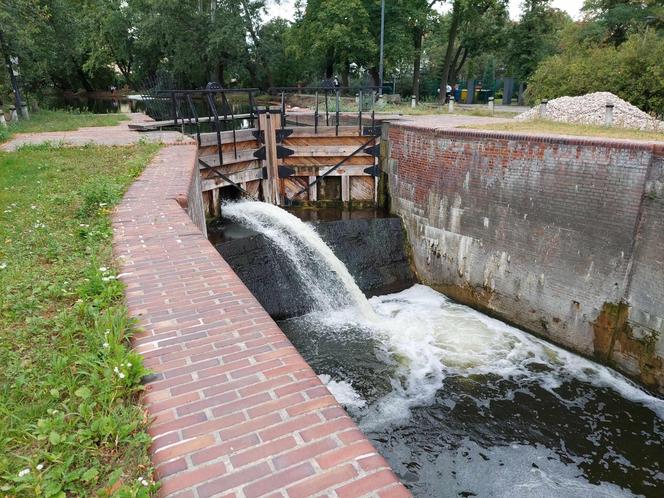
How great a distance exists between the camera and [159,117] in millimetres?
14086

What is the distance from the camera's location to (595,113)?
43.2 feet

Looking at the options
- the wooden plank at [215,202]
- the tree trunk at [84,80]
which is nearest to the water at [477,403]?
the wooden plank at [215,202]

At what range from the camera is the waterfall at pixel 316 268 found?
923 centimetres

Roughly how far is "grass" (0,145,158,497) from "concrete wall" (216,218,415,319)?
156 inches

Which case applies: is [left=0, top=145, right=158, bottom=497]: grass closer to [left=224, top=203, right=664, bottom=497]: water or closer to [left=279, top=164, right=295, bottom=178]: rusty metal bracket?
[left=224, top=203, right=664, bottom=497]: water

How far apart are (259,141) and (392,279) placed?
468 cm

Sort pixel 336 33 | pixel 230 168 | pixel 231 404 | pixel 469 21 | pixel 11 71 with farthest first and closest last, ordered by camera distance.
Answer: pixel 469 21, pixel 336 33, pixel 11 71, pixel 230 168, pixel 231 404

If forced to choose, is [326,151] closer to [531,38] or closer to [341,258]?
[341,258]

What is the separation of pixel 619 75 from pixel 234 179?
12.8 meters

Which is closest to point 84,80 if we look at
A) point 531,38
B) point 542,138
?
point 531,38

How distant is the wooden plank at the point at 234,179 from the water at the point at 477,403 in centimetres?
228

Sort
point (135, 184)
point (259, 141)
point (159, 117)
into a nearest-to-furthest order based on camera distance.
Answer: point (135, 184) → point (259, 141) → point (159, 117)

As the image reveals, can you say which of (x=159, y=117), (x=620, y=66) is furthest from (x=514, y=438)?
(x=620, y=66)

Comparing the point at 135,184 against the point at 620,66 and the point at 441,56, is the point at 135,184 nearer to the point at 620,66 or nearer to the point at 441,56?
the point at 620,66
